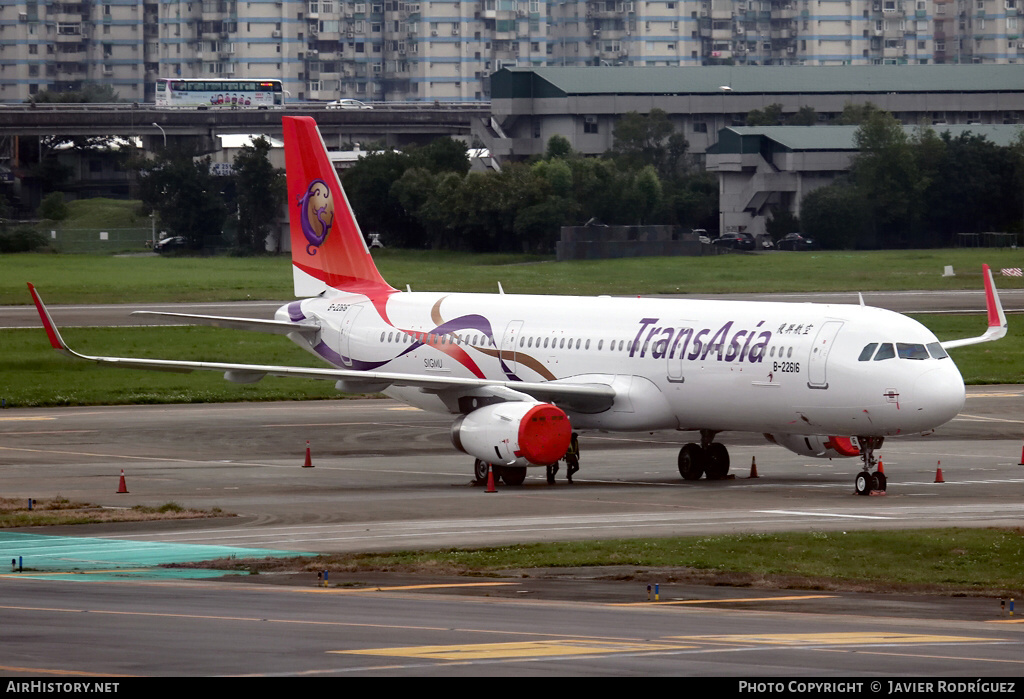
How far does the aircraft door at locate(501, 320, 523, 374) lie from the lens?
4403 centimetres

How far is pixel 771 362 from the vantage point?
38000 millimetres

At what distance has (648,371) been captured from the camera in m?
40.3

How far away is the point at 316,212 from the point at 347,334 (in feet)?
15.3

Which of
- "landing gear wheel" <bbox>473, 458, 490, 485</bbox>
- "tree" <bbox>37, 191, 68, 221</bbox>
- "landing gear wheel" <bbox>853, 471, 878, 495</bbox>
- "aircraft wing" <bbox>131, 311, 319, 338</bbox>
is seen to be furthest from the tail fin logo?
"tree" <bbox>37, 191, 68, 221</bbox>

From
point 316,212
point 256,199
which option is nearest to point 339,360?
point 316,212

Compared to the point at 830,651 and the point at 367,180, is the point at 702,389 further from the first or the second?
the point at 367,180

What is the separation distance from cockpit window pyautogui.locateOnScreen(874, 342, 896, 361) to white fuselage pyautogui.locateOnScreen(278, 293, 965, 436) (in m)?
0.06

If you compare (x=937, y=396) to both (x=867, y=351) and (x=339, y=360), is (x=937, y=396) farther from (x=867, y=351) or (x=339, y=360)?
(x=339, y=360)

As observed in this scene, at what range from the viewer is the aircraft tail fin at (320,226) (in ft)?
167

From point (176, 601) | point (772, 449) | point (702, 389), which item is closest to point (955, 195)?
point (772, 449)

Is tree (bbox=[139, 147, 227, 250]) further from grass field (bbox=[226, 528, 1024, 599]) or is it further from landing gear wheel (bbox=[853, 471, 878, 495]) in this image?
grass field (bbox=[226, 528, 1024, 599])

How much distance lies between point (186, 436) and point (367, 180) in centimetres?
A: 10262

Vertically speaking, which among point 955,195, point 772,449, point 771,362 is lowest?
point 772,449

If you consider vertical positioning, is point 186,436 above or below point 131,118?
below
